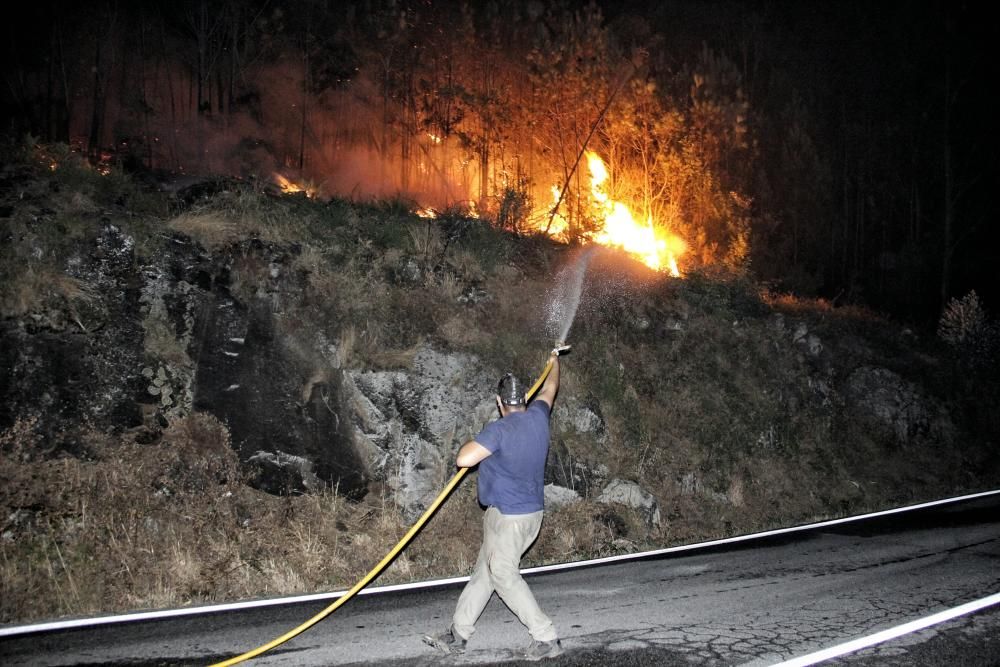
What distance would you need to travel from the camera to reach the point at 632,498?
9.56 meters

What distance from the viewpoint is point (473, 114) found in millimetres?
19859

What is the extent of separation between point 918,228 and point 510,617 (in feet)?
106

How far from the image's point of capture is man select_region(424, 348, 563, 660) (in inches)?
176

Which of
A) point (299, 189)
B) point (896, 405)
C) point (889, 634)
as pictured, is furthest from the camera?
point (896, 405)

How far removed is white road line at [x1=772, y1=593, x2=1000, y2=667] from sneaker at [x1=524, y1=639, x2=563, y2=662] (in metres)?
1.47

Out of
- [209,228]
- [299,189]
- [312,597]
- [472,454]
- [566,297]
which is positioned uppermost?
[299,189]

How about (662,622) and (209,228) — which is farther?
(209,228)

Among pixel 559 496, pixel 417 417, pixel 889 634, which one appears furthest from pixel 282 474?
pixel 889 634

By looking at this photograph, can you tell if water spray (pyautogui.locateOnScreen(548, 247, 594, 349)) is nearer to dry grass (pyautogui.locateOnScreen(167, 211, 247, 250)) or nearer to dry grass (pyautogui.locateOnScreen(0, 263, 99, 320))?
dry grass (pyautogui.locateOnScreen(167, 211, 247, 250))

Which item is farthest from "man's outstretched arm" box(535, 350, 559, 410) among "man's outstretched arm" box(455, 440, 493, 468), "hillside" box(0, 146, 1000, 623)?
"hillside" box(0, 146, 1000, 623)

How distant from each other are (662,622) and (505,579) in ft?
5.14

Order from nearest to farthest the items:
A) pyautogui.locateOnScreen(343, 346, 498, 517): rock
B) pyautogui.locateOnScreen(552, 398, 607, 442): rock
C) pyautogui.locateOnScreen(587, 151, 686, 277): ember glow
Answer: pyautogui.locateOnScreen(343, 346, 498, 517): rock → pyautogui.locateOnScreen(552, 398, 607, 442): rock → pyautogui.locateOnScreen(587, 151, 686, 277): ember glow

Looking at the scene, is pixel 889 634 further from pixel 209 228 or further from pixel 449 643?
pixel 209 228

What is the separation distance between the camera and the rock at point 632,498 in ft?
31.1
